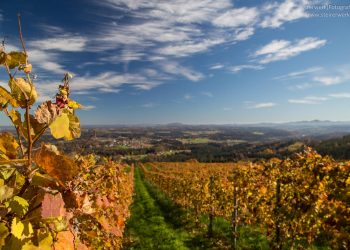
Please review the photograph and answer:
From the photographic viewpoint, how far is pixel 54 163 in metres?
1.02

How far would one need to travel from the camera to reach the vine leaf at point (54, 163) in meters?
1.00

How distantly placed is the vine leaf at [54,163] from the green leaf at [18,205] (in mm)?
114

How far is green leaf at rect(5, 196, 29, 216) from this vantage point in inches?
38.9

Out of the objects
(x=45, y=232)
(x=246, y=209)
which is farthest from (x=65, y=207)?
(x=246, y=209)

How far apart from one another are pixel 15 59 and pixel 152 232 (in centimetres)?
1428

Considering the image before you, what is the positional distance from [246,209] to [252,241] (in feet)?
6.34

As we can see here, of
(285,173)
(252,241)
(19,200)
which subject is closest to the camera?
(19,200)

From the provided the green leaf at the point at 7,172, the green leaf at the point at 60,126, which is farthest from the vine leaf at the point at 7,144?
the green leaf at the point at 60,126

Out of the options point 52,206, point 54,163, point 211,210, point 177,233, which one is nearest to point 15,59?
point 54,163

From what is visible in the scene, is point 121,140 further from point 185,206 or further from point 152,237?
point 185,206

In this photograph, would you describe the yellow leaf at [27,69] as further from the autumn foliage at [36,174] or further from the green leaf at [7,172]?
the green leaf at [7,172]

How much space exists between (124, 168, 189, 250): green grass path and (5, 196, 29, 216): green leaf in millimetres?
11464

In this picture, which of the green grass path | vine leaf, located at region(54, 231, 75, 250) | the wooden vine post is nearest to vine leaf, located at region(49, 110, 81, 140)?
vine leaf, located at region(54, 231, 75, 250)

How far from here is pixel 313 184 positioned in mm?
7973
